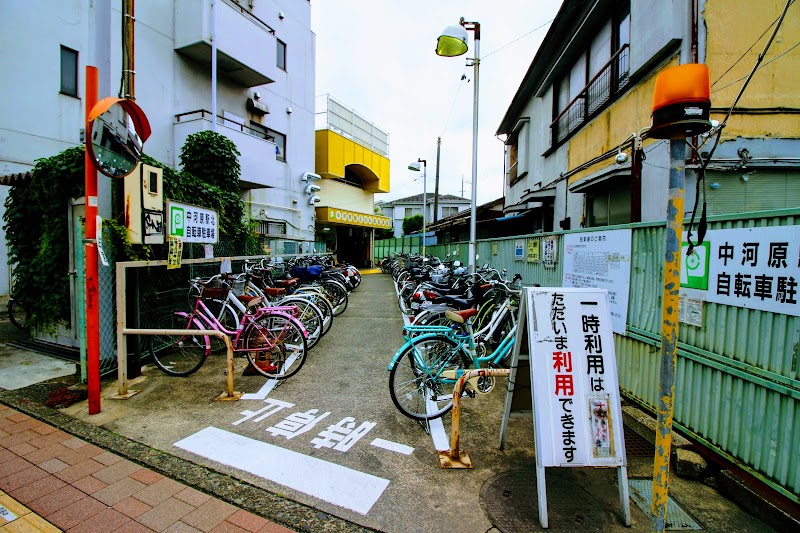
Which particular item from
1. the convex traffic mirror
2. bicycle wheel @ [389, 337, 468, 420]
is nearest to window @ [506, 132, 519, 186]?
bicycle wheel @ [389, 337, 468, 420]

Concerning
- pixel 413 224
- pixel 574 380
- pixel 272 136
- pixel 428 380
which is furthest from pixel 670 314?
pixel 413 224

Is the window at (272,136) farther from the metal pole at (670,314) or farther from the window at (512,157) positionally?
the metal pole at (670,314)

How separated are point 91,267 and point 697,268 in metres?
5.68

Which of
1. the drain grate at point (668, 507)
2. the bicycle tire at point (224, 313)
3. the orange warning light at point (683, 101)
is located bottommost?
the drain grate at point (668, 507)

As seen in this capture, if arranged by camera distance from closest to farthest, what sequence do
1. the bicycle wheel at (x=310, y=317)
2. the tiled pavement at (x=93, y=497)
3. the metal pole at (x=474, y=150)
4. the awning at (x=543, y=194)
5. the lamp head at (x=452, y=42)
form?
the tiled pavement at (x=93, y=497), the bicycle wheel at (x=310, y=317), the lamp head at (x=452, y=42), the metal pole at (x=474, y=150), the awning at (x=543, y=194)

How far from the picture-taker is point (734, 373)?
9.39 feet

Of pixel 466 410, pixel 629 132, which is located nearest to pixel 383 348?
pixel 466 410

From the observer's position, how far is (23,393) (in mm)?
4414

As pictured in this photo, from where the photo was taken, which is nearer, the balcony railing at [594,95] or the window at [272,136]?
the balcony railing at [594,95]

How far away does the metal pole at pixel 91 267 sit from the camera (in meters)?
3.82

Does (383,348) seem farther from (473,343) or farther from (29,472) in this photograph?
(29,472)

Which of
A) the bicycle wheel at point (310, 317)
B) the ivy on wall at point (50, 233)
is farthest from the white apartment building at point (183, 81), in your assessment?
the bicycle wheel at point (310, 317)

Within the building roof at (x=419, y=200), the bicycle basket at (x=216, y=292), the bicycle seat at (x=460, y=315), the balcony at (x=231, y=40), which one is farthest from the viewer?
the building roof at (x=419, y=200)

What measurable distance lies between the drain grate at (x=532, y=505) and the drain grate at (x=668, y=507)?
302mm
